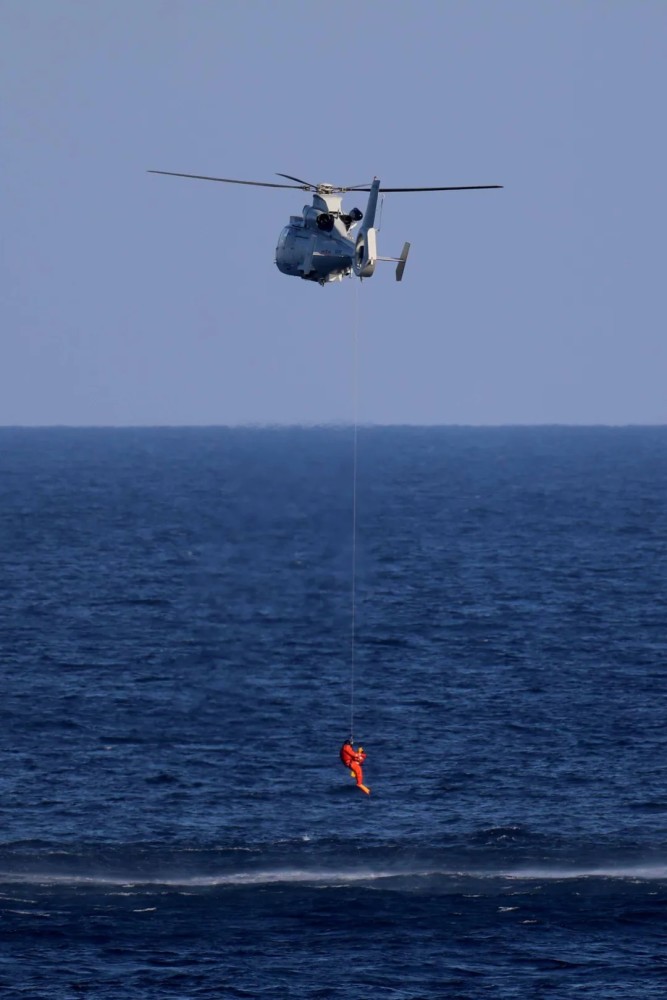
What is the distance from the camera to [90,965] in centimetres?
8044

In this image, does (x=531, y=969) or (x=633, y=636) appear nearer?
(x=531, y=969)

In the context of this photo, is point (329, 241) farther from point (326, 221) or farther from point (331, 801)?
point (331, 801)

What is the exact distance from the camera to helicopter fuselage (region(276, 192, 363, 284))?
7538 cm

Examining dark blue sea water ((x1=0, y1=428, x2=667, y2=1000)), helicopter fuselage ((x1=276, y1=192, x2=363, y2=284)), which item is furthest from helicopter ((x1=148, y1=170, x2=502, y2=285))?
dark blue sea water ((x1=0, y1=428, x2=667, y2=1000))

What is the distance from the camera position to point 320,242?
249 feet

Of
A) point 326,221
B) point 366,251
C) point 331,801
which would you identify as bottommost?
point 331,801

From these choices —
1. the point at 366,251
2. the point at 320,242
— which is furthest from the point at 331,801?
the point at 366,251

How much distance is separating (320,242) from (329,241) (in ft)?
1.79

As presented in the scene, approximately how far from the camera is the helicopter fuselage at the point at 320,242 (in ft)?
247

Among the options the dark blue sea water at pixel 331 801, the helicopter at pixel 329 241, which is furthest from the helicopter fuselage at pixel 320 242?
the dark blue sea water at pixel 331 801

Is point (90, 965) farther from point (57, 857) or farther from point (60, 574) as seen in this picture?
point (60, 574)

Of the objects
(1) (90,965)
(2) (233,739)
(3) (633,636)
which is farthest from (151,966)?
(3) (633,636)

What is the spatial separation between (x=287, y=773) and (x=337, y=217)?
44477 millimetres

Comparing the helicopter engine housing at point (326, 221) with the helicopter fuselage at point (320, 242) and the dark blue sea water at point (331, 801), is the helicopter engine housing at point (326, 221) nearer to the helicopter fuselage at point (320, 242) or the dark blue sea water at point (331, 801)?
the helicopter fuselage at point (320, 242)
